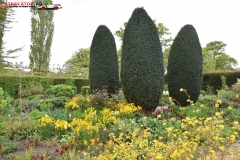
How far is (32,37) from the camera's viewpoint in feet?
80.8

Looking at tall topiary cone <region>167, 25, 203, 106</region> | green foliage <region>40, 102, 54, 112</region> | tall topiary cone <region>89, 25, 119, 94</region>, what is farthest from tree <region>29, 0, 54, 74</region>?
tall topiary cone <region>167, 25, 203, 106</region>

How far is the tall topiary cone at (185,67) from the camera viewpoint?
8.33 m

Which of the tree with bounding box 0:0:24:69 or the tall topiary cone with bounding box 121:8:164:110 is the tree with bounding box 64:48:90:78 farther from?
the tall topiary cone with bounding box 121:8:164:110

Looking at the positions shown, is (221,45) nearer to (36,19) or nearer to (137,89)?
(36,19)

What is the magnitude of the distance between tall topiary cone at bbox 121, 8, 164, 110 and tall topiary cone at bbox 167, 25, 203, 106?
54.6 inches

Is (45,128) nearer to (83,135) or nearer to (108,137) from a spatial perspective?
(83,135)

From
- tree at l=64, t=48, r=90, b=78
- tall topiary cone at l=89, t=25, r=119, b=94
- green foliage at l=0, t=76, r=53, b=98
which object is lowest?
green foliage at l=0, t=76, r=53, b=98

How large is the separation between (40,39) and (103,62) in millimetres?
17280

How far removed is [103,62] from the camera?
31.8ft

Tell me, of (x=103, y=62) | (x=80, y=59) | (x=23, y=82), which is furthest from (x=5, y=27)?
(x=80, y=59)

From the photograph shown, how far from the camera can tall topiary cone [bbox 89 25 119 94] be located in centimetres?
958

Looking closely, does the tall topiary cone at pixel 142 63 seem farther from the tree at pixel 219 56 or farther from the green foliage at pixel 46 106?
the tree at pixel 219 56

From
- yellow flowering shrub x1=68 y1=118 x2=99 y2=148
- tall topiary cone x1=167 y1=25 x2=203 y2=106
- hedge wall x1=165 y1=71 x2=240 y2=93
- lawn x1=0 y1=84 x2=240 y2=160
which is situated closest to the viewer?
lawn x1=0 y1=84 x2=240 y2=160

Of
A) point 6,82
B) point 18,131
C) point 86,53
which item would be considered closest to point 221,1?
point 18,131
